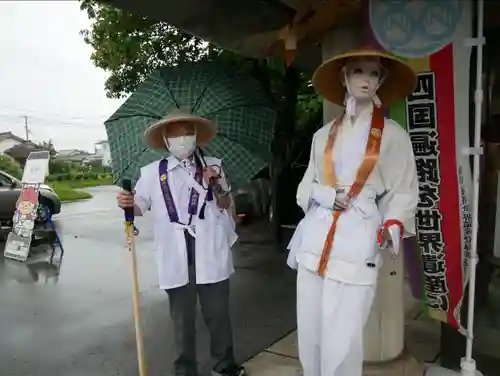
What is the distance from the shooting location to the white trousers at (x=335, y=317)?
2.65 m

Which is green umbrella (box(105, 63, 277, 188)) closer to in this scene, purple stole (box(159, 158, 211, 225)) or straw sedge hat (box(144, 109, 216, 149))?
straw sedge hat (box(144, 109, 216, 149))

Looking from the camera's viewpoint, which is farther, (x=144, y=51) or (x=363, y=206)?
(x=144, y=51)

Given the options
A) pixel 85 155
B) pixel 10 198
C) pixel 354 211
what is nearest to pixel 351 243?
pixel 354 211

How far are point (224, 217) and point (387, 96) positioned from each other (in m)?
1.29

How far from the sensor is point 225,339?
342 cm

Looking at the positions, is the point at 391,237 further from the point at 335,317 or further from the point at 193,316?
the point at 193,316

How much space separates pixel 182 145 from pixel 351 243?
124 centimetres

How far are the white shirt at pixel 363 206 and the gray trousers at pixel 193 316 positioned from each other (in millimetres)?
765

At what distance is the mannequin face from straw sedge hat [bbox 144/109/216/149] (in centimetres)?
97

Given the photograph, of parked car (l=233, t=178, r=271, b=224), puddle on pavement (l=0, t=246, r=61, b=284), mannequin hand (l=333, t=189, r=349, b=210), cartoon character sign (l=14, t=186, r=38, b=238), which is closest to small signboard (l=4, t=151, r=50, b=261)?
cartoon character sign (l=14, t=186, r=38, b=238)

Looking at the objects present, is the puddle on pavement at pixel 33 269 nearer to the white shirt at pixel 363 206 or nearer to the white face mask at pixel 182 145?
the white face mask at pixel 182 145

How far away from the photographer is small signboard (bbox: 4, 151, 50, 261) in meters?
8.23

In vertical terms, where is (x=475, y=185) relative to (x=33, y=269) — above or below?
above

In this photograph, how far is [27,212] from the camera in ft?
27.1
